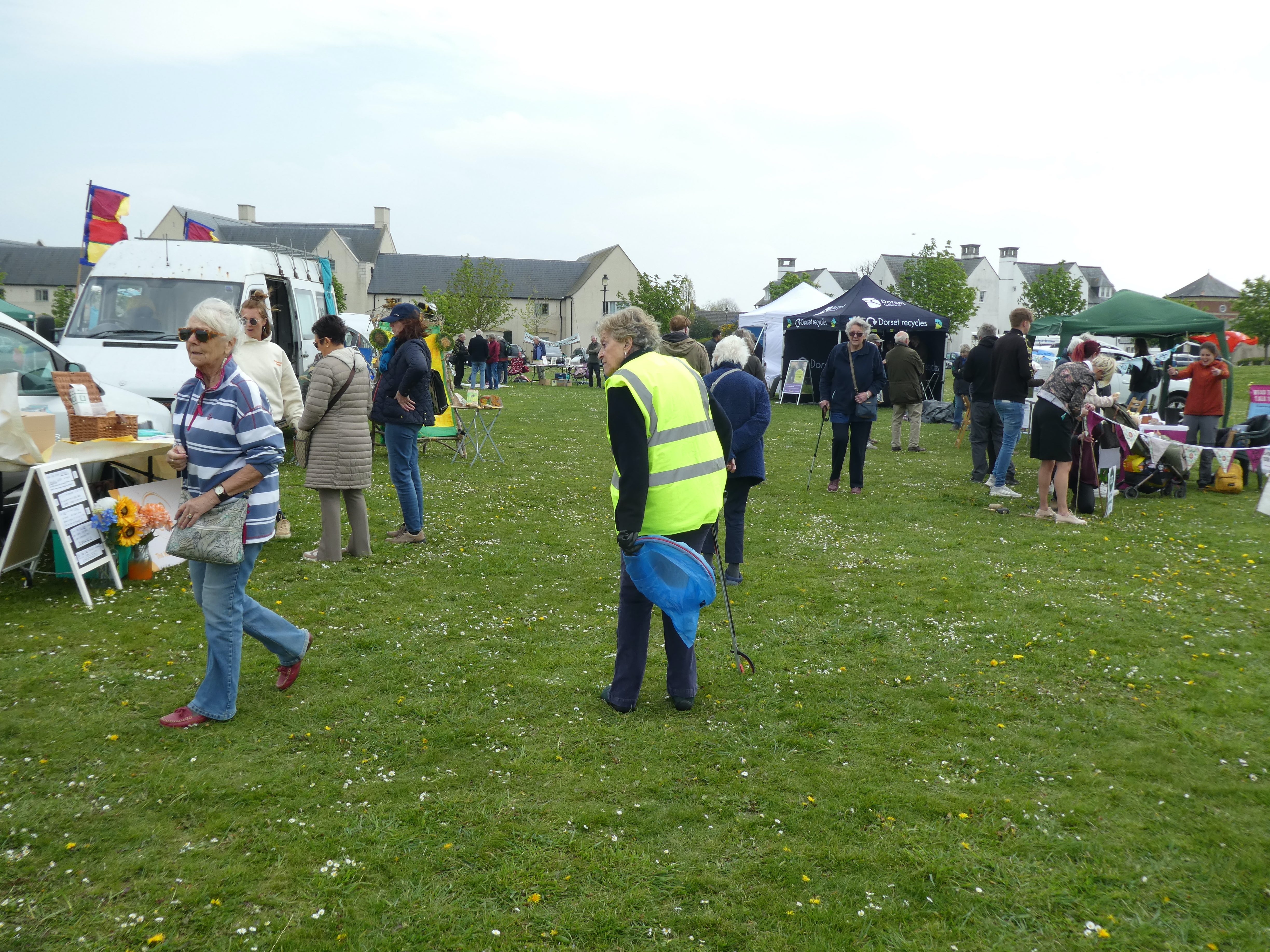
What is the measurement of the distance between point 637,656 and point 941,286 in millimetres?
61689

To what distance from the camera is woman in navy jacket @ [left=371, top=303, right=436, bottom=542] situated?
7492mm

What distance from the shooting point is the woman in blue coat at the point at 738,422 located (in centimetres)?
652

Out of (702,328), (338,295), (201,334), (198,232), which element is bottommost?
(201,334)

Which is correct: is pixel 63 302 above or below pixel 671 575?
above

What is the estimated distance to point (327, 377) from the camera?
6664mm

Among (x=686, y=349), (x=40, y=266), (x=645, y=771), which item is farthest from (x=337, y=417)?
(x=40, y=266)

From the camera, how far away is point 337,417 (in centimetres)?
680

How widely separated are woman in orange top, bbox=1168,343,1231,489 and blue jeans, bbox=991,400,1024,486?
3270 millimetres

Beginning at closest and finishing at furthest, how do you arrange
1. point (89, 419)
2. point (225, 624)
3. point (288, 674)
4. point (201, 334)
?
point (201, 334) → point (225, 624) → point (288, 674) → point (89, 419)

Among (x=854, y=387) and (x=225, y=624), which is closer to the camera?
(x=225, y=624)

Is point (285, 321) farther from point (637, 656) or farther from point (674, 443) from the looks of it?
point (674, 443)

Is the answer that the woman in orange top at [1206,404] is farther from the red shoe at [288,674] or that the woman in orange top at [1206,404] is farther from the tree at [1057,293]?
the tree at [1057,293]

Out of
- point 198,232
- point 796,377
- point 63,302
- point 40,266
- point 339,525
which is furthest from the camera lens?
point 40,266

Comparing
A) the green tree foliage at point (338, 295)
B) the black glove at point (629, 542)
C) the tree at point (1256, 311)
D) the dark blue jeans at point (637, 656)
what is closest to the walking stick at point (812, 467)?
the dark blue jeans at point (637, 656)
